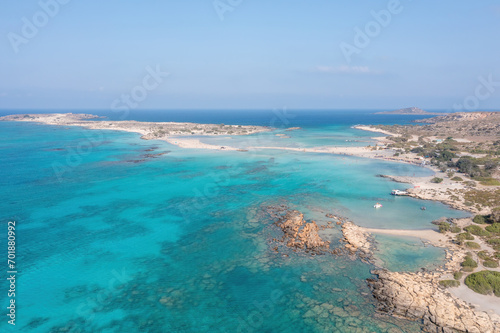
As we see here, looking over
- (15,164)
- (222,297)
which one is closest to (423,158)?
(222,297)

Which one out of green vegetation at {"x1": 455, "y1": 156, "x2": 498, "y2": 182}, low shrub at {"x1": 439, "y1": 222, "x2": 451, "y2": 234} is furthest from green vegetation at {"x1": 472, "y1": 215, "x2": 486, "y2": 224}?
green vegetation at {"x1": 455, "y1": 156, "x2": 498, "y2": 182}

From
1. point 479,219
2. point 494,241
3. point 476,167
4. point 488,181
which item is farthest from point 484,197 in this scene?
point 476,167

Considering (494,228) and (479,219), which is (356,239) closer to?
(494,228)

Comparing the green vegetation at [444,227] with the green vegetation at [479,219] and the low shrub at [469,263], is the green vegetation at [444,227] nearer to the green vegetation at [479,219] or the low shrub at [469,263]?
the green vegetation at [479,219]

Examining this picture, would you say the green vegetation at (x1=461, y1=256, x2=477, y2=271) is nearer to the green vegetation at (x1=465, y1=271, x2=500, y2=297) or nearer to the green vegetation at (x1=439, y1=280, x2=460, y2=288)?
the green vegetation at (x1=465, y1=271, x2=500, y2=297)

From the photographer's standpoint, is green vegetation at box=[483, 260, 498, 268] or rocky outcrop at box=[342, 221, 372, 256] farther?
rocky outcrop at box=[342, 221, 372, 256]

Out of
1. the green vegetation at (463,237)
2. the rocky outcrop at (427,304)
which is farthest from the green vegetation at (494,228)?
the rocky outcrop at (427,304)
